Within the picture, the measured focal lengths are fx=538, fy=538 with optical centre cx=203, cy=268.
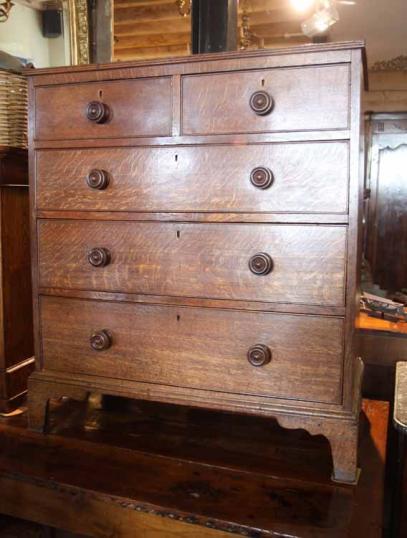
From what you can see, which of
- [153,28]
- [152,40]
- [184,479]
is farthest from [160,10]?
[184,479]

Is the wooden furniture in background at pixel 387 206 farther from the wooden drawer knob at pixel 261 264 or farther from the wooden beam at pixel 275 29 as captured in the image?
the wooden drawer knob at pixel 261 264

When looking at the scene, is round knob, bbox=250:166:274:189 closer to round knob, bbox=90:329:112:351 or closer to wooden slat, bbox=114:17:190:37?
round knob, bbox=90:329:112:351

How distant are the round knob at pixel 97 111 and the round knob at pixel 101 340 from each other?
563 millimetres

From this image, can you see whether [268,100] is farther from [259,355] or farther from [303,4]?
[303,4]

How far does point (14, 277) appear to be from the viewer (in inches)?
68.2

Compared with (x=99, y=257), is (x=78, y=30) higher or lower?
higher

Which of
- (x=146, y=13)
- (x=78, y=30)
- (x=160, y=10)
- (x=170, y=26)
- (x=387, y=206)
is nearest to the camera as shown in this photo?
(x=78, y=30)

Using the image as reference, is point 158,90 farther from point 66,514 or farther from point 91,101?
point 66,514

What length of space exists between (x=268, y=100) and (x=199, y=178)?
0.82ft

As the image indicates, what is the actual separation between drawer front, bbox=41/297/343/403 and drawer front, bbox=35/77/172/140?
0.46 m

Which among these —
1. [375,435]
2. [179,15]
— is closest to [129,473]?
[375,435]

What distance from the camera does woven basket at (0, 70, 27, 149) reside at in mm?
1638

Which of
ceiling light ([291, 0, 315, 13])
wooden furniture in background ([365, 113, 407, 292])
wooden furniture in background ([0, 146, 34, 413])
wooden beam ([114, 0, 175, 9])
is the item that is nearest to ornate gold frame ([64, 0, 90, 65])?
wooden furniture in background ([0, 146, 34, 413])

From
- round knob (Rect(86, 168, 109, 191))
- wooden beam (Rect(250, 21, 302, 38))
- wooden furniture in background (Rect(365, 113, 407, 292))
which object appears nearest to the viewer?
round knob (Rect(86, 168, 109, 191))
